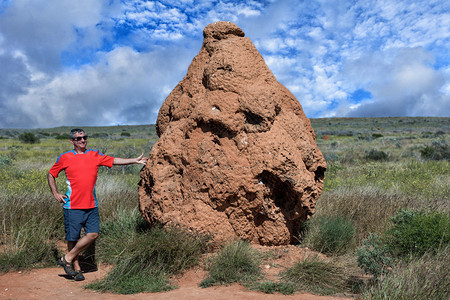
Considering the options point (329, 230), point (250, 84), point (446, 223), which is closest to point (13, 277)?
point (250, 84)

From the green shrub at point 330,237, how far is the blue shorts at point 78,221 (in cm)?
283

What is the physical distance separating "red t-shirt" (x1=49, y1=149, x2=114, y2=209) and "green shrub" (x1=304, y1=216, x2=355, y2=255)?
9.64 ft

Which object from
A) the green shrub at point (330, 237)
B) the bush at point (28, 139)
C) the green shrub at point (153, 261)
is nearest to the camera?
the green shrub at point (153, 261)

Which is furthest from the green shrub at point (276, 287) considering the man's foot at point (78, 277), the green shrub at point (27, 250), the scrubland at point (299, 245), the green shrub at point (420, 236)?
the green shrub at point (27, 250)

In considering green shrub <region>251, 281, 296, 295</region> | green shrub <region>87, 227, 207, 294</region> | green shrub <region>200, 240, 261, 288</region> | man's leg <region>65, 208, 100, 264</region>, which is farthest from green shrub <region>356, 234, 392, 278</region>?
man's leg <region>65, 208, 100, 264</region>

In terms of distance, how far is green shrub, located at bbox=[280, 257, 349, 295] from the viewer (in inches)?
142

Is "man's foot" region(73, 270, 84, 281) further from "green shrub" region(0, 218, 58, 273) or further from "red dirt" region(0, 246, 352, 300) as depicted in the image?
"green shrub" region(0, 218, 58, 273)

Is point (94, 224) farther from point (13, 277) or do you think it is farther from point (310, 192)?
point (310, 192)

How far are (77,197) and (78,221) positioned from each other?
0.99 ft

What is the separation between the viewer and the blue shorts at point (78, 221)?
4.11m

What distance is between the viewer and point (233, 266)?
383 cm

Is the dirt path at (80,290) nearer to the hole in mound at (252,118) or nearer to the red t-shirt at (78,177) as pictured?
the red t-shirt at (78,177)

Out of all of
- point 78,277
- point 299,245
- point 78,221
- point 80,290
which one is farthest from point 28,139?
point 299,245

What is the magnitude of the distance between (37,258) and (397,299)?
13.8 feet
